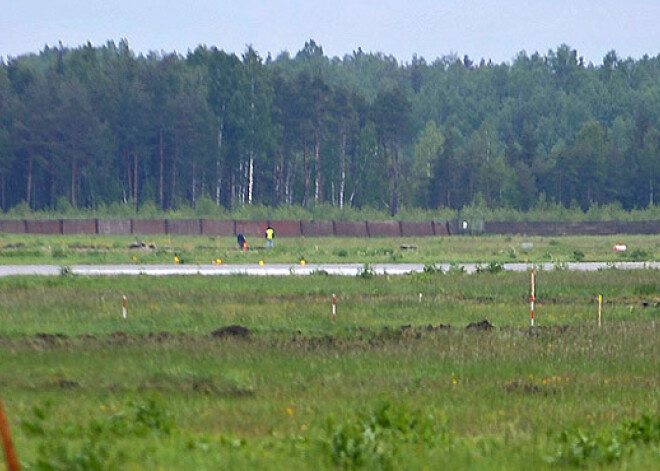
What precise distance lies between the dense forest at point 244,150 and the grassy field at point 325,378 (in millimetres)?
83284

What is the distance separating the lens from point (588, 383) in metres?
20.0

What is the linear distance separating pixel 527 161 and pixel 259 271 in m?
104

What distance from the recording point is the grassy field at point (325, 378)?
1273 cm

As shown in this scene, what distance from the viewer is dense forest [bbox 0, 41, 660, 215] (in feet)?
394

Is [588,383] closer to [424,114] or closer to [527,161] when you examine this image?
[527,161]

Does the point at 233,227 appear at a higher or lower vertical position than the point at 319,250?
higher

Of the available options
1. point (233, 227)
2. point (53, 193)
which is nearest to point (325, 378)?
point (233, 227)

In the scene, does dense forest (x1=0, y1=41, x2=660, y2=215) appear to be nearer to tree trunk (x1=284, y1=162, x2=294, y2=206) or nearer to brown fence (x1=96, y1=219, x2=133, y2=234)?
tree trunk (x1=284, y1=162, x2=294, y2=206)

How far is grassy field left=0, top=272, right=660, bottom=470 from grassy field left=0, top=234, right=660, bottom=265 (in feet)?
71.2

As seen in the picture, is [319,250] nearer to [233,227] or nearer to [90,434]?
[233,227]

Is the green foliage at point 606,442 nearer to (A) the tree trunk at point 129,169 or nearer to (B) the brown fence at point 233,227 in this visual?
(B) the brown fence at point 233,227

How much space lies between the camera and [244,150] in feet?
411

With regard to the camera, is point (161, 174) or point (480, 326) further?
point (161, 174)

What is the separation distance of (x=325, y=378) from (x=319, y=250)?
168 ft
